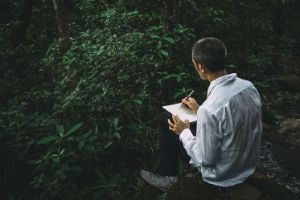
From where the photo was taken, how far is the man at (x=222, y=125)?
122 inches

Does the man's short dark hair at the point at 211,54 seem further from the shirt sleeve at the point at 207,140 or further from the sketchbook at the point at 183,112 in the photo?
the sketchbook at the point at 183,112

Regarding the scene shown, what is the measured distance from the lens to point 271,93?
800 centimetres

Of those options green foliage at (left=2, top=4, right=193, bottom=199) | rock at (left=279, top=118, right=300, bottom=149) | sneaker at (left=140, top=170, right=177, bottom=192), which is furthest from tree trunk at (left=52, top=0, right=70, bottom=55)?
rock at (left=279, top=118, right=300, bottom=149)

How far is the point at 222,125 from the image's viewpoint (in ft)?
10.2

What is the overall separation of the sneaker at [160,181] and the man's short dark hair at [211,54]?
1458 millimetres

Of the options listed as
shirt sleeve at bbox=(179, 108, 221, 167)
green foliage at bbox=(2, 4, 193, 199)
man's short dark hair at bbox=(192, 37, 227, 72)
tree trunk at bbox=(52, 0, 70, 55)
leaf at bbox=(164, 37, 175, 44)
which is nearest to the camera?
shirt sleeve at bbox=(179, 108, 221, 167)

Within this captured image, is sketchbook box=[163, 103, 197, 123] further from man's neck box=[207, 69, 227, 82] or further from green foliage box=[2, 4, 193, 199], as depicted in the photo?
green foliage box=[2, 4, 193, 199]

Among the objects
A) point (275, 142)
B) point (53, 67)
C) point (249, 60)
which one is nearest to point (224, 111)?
point (275, 142)

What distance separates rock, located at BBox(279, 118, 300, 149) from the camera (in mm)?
5846

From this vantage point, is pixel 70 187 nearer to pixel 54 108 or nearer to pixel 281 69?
pixel 54 108

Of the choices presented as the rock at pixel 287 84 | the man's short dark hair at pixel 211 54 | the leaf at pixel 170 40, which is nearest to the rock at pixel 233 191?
the man's short dark hair at pixel 211 54

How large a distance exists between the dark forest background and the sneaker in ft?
1.84

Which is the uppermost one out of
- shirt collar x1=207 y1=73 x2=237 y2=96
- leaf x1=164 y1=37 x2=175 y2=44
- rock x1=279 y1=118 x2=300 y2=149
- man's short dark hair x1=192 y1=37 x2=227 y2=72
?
man's short dark hair x1=192 y1=37 x2=227 y2=72

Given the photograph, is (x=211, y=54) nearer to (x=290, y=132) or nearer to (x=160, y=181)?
(x=160, y=181)
